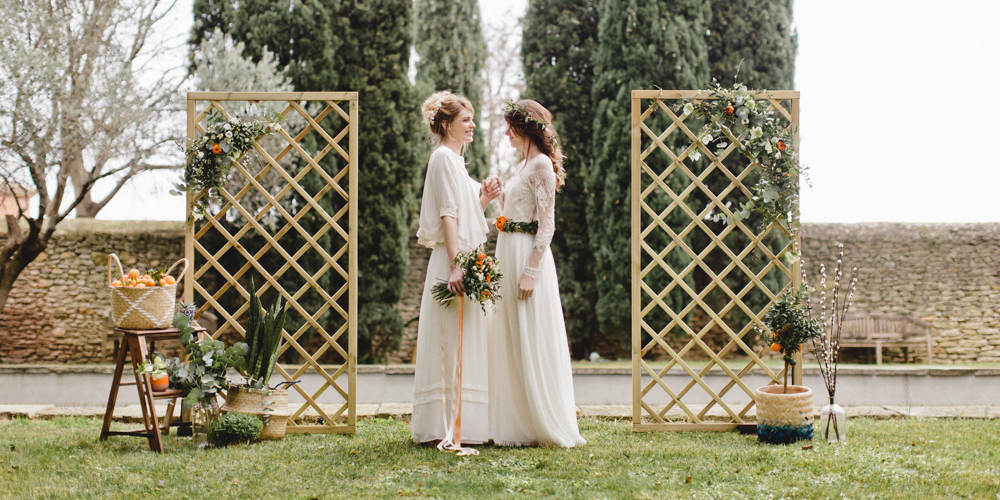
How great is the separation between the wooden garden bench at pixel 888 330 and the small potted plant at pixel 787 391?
4808 mm

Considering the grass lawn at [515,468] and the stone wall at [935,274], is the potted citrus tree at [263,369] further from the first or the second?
the stone wall at [935,274]

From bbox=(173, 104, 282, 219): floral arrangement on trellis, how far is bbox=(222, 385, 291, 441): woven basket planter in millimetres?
839

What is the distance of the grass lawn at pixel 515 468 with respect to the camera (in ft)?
7.98

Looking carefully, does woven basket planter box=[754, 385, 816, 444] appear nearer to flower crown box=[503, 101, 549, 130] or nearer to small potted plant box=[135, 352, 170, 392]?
flower crown box=[503, 101, 549, 130]

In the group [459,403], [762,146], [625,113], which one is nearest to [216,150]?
[459,403]

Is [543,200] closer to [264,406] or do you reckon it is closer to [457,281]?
[457,281]

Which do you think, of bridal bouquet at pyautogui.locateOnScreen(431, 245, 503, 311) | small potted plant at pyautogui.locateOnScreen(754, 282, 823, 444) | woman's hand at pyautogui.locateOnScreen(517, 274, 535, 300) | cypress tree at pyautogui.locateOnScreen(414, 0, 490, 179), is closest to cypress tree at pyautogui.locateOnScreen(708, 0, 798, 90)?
cypress tree at pyautogui.locateOnScreen(414, 0, 490, 179)

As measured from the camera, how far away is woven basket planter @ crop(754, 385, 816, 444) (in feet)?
10.5

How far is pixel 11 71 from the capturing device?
17.8 ft

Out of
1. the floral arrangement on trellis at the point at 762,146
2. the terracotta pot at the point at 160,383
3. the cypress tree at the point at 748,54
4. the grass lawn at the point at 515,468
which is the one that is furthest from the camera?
the cypress tree at the point at 748,54

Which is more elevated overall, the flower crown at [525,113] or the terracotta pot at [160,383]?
the flower crown at [525,113]

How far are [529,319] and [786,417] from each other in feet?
3.85

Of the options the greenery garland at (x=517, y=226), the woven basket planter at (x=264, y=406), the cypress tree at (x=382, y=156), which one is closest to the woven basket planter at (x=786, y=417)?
the greenery garland at (x=517, y=226)

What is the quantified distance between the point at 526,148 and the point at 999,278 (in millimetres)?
6922
